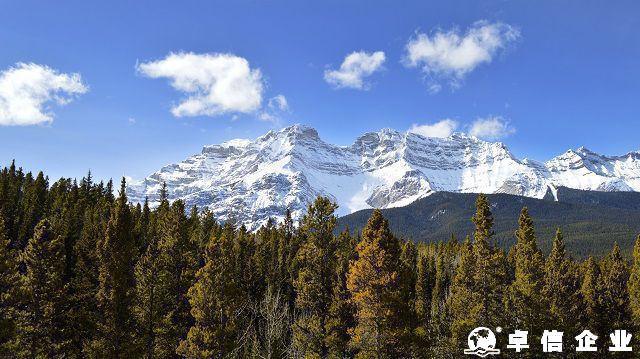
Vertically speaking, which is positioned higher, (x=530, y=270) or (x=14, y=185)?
(x=14, y=185)

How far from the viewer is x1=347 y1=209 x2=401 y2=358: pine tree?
1350 inches

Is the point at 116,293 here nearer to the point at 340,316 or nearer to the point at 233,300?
the point at 233,300

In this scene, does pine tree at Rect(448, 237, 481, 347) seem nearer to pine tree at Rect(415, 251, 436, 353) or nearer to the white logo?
the white logo

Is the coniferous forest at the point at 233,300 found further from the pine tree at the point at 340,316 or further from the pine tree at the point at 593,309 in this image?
the pine tree at the point at 593,309

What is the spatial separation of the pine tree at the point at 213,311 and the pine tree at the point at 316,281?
5.13m

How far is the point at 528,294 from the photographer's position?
4794 cm

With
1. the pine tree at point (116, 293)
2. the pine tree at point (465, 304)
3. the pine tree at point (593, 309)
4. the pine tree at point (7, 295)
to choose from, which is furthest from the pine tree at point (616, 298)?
the pine tree at point (7, 295)

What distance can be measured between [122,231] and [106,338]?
814 cm

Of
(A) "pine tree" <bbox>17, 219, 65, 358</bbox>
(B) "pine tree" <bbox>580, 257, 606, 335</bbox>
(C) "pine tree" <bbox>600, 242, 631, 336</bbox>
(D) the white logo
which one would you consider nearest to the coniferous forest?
(A) "pine tree" <bbox>17, 219, 65, 358</bbox>

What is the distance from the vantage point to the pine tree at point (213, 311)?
121ft

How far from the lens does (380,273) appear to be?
35000 mm

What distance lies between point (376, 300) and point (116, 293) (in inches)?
778

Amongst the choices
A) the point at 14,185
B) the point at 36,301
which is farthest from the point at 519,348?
the point at 14,185

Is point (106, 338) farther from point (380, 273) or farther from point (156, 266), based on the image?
point (380, 273)
